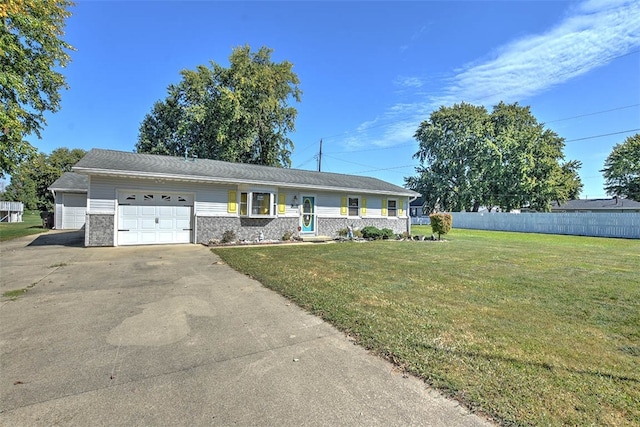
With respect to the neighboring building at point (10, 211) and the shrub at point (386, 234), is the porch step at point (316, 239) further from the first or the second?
the neighboring building at point (10, 211)

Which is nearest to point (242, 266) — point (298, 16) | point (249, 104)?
point (298, 16)

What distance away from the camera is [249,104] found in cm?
Answer: 2653

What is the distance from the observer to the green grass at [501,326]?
7.91 ft

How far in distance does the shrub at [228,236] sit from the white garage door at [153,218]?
1.42 metres

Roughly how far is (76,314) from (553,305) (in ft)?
23.3

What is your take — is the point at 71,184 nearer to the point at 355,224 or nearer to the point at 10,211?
the point at 10,211

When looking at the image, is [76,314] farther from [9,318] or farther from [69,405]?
[69,405]

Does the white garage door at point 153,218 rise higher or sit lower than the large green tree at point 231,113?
lower

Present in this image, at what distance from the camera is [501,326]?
3947mm

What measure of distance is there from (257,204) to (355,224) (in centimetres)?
601

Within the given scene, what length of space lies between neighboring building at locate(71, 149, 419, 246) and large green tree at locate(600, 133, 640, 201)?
3883 cm

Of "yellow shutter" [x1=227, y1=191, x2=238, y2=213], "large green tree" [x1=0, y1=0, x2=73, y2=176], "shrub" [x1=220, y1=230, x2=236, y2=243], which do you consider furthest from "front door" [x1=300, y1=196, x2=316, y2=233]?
"large green tree" [x1=0, y1=0, x2=73, y2=176]

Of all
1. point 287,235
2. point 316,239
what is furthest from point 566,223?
point 287,235

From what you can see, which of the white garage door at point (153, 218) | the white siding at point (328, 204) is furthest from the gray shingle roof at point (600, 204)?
the white garage door at point (153, 218)
